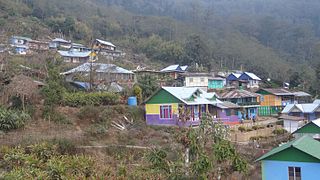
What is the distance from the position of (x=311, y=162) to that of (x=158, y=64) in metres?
50.2

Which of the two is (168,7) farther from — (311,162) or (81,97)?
(311,162)

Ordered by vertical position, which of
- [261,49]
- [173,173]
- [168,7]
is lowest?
[173,173]

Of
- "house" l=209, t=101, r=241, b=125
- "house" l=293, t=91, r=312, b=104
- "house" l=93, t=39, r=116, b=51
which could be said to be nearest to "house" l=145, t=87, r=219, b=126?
"house" l=209, t=101, r=241, b=125

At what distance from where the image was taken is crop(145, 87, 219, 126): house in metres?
28.3

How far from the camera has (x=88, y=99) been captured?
27734 millimetres

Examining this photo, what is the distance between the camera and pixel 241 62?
80.0 meters

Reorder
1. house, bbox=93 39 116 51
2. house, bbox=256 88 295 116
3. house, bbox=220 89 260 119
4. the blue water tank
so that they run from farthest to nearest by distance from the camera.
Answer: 1. house, bbox=93 39 116 51
2. house, bbox=256 88 295 116
3. house, bbox=220 89 260 119
4. the blue water tank

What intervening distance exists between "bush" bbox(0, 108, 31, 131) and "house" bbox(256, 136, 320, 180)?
1420 cm

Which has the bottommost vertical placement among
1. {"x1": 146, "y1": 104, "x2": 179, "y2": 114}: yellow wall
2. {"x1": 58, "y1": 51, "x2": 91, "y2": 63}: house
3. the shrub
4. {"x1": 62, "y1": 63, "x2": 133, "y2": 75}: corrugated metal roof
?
the shrub

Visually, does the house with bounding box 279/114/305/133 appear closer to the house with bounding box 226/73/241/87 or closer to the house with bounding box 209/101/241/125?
the house with bounding box 209/101/241/125

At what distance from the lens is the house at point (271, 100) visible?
44.3m

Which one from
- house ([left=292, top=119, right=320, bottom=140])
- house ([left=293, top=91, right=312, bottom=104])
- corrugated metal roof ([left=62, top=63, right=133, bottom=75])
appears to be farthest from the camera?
house ([left=293, top=91, right=312, bottom=104])

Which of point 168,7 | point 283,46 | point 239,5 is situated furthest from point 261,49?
point 239,5

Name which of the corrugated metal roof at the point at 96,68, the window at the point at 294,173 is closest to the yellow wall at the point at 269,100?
the corrugated metal roof at the point at 96,68
